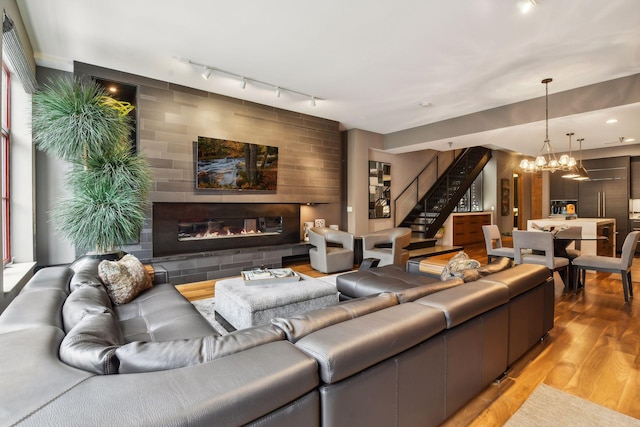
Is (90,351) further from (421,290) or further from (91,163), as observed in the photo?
(91,163)

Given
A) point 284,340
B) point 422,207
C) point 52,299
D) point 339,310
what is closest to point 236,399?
point 284,340

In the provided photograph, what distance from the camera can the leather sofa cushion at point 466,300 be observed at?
1706 mm

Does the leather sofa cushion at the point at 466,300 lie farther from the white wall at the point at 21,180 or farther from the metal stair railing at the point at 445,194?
the metal stair railing at the point at 445,194

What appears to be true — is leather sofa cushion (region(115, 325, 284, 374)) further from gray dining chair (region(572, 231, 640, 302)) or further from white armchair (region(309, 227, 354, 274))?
gray dining chair (region(572, 231, 640, 302))

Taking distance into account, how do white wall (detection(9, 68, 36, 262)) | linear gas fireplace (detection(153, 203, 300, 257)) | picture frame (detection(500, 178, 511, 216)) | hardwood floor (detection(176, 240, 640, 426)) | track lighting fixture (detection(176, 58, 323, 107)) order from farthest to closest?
1. picture frame (detection(500, 178, 511, 216))
2. linear gas fireplace (detection(153, 203, 300, 257))
3. track lighting fixture (detection(176, 58, 323, 107))
4. white wall (detection(9, 68, 36, 262))
5. hardwood floor (detection(176, 240, 640, 426))

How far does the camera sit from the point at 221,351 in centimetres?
114

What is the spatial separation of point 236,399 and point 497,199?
35.7 ft

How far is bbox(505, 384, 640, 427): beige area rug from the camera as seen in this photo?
1.80 m

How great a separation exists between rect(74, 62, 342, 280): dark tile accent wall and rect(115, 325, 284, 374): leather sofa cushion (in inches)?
153

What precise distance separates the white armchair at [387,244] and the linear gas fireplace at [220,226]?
1.45m

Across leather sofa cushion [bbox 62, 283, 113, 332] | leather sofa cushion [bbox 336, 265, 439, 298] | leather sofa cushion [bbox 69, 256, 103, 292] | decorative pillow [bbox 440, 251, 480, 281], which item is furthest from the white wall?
decorative pillow [bbox 440, 251, 480, 281]

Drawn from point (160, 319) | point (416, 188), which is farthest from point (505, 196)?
point (160, 319)

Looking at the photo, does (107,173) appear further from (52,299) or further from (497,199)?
(497,199)

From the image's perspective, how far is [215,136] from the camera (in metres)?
5.11
